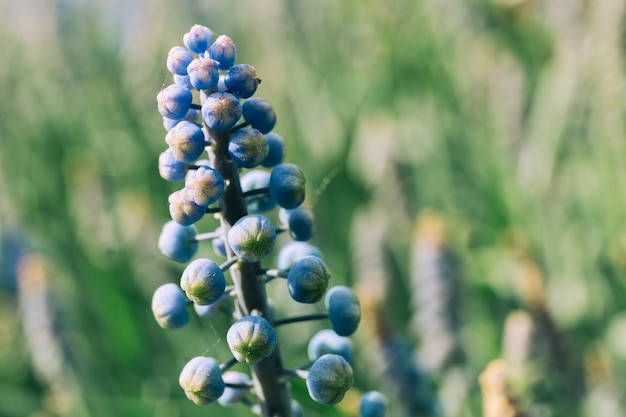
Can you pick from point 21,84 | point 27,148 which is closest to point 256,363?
point 27,148

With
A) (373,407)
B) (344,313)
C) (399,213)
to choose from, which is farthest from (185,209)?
(399,213)

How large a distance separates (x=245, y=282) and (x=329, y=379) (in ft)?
0.65

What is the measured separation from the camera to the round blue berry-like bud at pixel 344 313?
124cm

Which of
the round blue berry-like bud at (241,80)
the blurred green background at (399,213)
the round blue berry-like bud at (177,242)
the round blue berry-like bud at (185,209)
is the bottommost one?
the blurred green background at (399,213)

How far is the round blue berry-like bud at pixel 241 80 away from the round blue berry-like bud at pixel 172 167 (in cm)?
15

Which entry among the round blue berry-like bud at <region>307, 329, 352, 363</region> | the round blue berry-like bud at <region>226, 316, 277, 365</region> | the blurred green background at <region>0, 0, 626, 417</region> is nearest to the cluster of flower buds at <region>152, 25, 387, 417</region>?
the round blue berry-like bud at <region>226, 316, 277, 365</region>

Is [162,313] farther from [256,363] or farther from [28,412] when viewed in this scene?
[28,412]

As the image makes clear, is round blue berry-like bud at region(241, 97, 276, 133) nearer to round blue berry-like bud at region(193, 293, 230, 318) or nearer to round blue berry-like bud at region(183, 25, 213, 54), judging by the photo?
round blue berry-like bud at region(183, 25, 213, 54)

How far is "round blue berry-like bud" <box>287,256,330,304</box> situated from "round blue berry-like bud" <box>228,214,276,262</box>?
9 cm

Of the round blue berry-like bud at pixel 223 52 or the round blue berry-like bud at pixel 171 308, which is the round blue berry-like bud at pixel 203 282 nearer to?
→ the round blue berry-like bud at pixel 171 308

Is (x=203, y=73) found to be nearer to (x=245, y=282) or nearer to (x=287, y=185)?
(x=287, y=185)

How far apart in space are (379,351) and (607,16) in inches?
59.7

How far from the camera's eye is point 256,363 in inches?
47.8

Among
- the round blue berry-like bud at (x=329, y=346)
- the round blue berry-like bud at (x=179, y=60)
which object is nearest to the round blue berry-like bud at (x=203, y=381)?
the round blue berry-like bud at (x=329, y=346)
